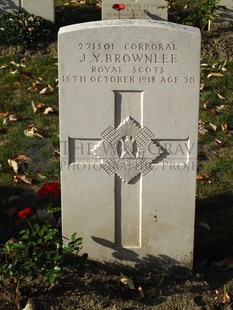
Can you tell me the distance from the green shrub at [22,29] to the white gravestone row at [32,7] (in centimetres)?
11

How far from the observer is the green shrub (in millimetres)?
8789

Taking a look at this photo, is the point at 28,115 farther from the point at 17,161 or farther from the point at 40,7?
the point at 40,7

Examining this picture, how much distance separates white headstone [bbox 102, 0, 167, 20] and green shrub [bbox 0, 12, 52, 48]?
91 cm

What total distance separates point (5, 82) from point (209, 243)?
3.93m

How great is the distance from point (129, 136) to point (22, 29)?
5263mm

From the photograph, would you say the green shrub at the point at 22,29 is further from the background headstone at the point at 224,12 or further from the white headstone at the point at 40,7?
the background headstone at the point at 224,12

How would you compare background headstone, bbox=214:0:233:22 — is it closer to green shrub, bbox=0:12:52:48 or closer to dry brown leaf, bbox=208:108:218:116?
green shrub, bbox=0:12:52:48

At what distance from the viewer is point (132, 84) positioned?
156 inches

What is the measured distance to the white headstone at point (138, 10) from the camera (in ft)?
30.5

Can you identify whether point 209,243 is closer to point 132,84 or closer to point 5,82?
point 132,84

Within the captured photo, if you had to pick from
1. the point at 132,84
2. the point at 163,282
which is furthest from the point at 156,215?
the point at 132,84

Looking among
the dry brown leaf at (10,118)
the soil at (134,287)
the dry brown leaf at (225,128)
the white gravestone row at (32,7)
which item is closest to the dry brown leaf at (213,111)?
the dry brown leaf at (225,128)

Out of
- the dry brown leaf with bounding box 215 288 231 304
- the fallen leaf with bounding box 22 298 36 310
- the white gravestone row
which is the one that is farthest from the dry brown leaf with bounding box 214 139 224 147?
the white gravestone row

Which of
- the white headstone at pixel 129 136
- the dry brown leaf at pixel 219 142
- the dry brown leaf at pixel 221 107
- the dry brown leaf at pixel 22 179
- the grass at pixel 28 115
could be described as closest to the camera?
the white headstone at pixel 129 136
